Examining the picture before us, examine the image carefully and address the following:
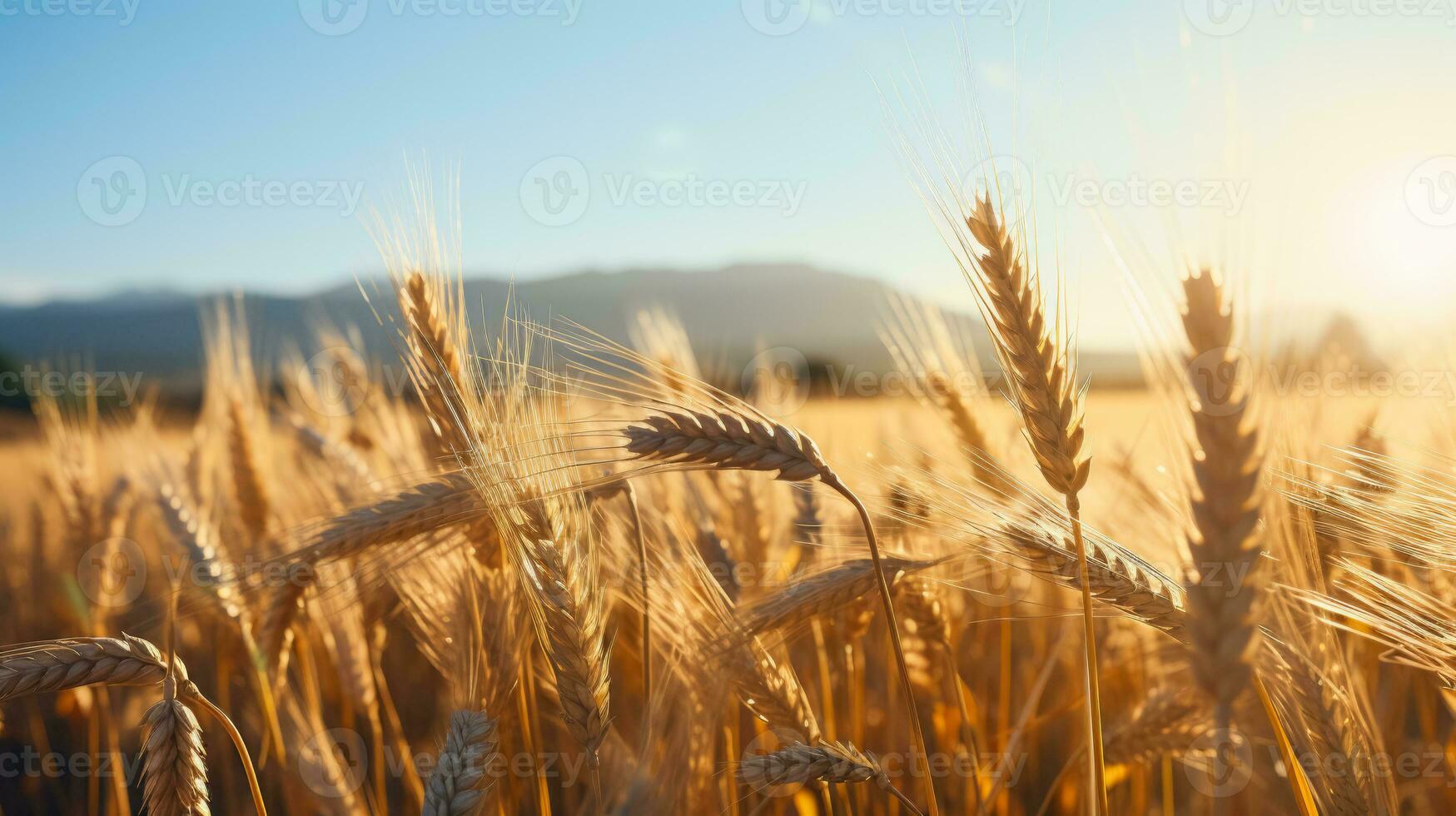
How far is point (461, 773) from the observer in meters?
1.21

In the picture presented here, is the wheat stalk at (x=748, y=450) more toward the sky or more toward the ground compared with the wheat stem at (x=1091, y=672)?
more toward the sky

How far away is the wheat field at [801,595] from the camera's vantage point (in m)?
1.16

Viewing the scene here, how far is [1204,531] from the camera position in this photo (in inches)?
38.5

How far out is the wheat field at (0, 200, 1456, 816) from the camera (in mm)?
1164

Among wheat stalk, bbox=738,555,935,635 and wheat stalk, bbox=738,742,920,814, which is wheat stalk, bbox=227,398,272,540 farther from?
wheat stalk, bbox=738,742,920,814

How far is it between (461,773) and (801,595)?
74 cm

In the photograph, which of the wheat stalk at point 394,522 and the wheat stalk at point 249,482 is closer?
the wheat stalk at point 394,522

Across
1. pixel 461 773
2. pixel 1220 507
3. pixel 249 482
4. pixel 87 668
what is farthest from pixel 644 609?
pixel 249 482

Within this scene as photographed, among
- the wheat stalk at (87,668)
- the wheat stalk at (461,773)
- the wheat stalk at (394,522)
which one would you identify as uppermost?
the wheat stalk at (394,522)

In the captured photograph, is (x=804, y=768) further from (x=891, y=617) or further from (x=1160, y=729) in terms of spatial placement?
(x=1160, y=729)

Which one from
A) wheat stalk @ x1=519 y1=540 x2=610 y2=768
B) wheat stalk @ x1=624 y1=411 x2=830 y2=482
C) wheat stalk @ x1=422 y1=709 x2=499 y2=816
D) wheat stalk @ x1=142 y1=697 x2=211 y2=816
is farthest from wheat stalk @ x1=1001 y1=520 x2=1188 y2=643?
wheat stalk @ x1=142 y1=697 x2=211 y2=816

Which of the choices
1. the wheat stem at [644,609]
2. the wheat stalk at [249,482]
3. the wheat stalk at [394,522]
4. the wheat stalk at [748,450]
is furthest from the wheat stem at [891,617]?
the wheat stalk at [249,482]

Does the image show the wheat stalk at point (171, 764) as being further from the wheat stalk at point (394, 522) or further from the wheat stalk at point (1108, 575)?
the wheat stalk at point (1108, 575)

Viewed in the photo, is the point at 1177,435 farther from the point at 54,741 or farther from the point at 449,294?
the point at 54,741
